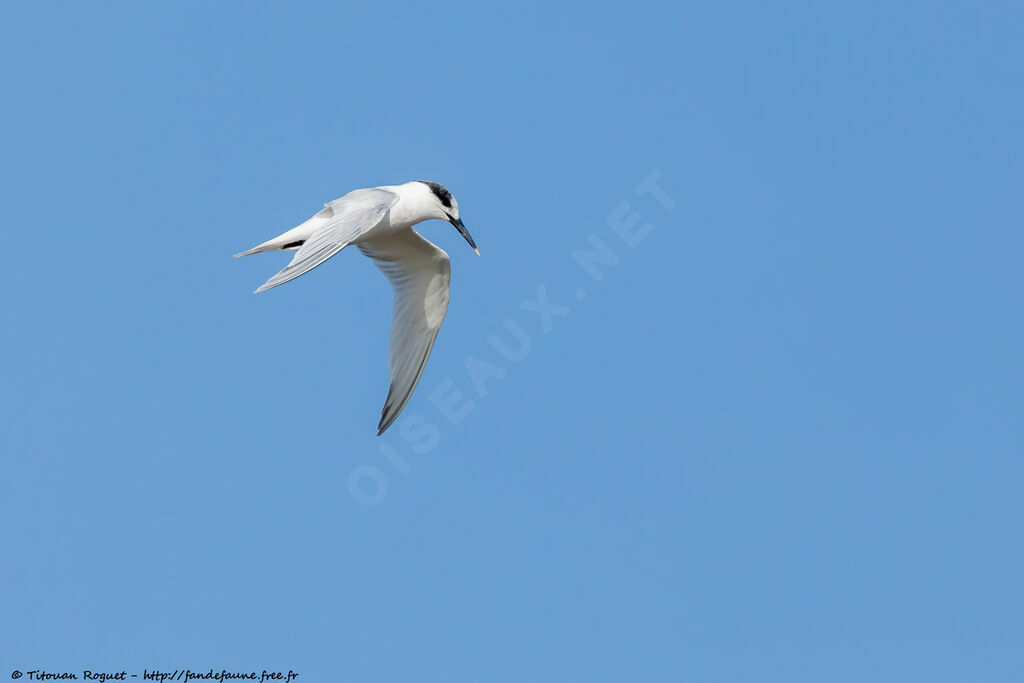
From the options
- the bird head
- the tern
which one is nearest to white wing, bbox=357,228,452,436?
the tern

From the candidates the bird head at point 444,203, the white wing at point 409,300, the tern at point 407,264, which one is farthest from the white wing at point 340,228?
the white wing at point 409,300

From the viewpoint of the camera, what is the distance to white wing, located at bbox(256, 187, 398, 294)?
788 cm

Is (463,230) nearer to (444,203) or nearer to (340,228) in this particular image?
(444,203)

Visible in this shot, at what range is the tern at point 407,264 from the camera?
33.8 ft

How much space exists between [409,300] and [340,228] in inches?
118

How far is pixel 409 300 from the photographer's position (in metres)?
11.9

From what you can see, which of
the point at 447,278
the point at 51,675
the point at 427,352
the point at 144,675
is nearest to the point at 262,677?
the point at 144,675

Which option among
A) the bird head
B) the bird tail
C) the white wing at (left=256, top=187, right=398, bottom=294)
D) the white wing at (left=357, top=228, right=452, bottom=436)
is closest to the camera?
the white wing at (left=256, top=187, right=398, bottom=294)

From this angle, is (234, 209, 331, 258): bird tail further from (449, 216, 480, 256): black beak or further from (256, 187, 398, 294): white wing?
(449, 216, 480, 256): black beak

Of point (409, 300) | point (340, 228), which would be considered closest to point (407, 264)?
point (409, 300)

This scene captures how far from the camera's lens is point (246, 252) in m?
10.3

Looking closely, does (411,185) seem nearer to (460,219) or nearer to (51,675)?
(460,219)

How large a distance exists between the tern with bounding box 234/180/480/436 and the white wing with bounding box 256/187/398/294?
141 mm

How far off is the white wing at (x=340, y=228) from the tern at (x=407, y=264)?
141 mm
